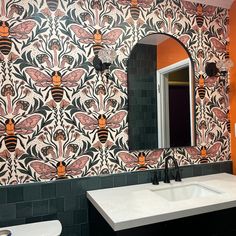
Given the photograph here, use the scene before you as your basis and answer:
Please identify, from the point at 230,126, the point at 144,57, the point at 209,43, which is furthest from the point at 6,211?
the point at 209,43

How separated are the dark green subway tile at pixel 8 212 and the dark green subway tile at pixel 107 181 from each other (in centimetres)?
59

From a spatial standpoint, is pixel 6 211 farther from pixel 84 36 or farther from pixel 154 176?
pixel 84 36

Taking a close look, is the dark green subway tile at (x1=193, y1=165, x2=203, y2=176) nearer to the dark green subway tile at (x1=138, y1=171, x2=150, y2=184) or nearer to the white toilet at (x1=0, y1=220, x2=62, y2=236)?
the dark green subway tile at (x1=138, y1=171, x2=150, y2=184)

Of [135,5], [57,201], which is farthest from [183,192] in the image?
[135,5]

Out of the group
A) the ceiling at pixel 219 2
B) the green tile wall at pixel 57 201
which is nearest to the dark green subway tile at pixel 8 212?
the green tile wall at pixel 57 201

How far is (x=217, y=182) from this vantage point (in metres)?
1.70

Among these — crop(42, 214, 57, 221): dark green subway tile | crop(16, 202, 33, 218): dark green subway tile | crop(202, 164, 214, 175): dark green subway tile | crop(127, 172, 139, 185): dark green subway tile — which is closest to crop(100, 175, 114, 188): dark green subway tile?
crop(127, 172, 139, 185): dark green subway tile

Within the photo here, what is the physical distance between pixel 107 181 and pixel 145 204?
1.43 ft

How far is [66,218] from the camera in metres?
1.57

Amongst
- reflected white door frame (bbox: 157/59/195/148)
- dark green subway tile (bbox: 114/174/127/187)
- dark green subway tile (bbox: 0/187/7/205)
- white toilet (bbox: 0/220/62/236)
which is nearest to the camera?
white toilet (bbox: 0/220/62/236)

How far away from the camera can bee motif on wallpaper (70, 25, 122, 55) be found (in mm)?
1625

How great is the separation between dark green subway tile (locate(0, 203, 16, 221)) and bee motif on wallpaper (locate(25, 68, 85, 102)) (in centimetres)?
73

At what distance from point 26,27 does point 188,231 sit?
1.58m

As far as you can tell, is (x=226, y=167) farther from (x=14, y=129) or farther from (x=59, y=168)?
(x=14, y=129)
